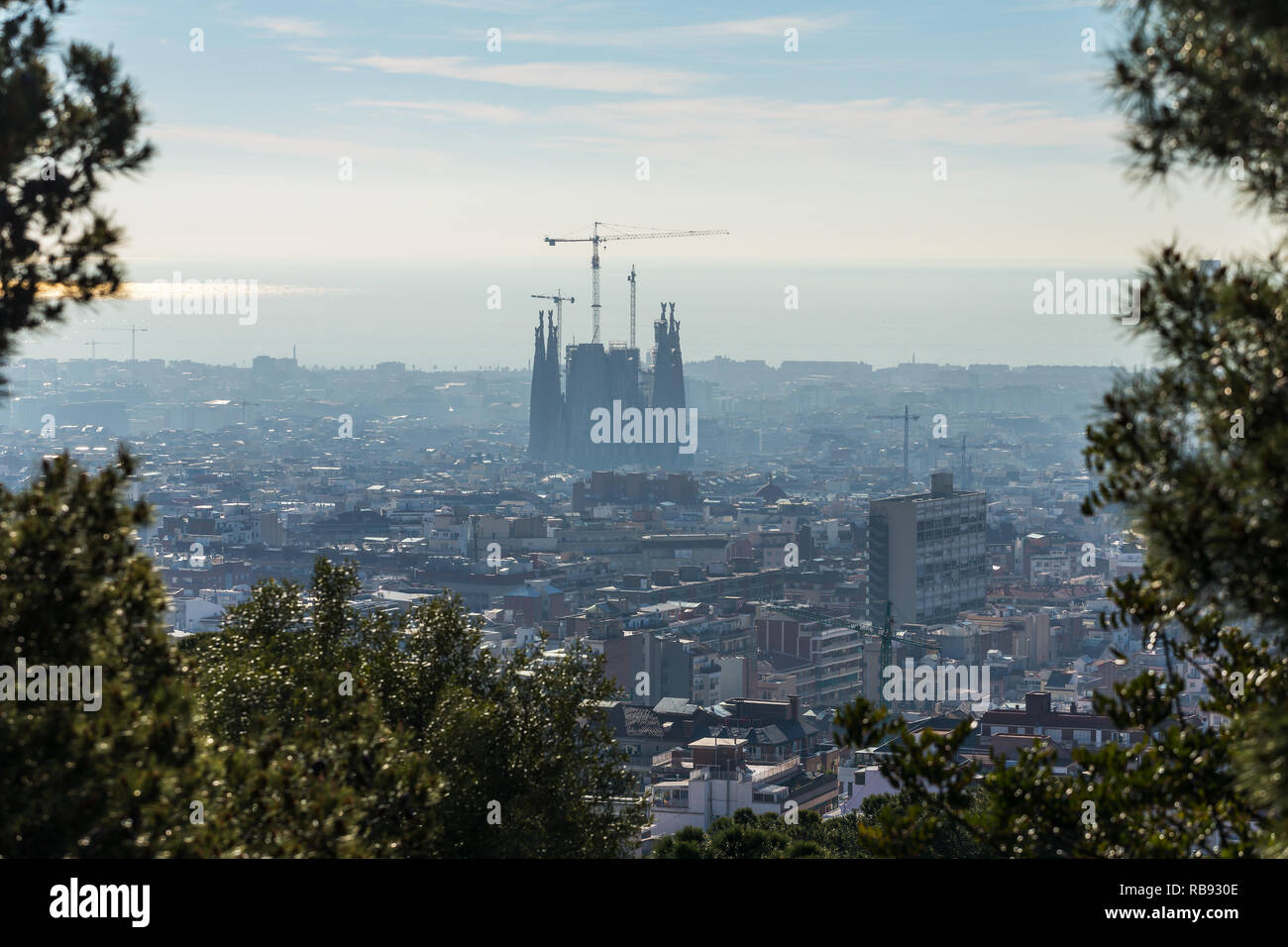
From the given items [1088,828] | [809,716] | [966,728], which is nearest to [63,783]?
[966,728]

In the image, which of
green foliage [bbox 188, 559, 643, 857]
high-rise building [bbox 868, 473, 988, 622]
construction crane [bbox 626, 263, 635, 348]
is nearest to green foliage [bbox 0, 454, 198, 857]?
green foliage [bbox 188, 559, 643, 857]

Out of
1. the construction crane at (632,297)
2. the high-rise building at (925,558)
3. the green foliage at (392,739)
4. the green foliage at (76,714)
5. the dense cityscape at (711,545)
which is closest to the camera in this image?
the green foliage at (76,714)

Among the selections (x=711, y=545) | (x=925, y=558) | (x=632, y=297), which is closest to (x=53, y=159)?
(x=925, y=558)

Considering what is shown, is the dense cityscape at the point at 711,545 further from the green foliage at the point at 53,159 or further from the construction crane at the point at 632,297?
the construction crane at the point at 632,297

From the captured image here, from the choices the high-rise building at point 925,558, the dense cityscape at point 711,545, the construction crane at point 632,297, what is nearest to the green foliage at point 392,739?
the dense cityscape at point 711,545

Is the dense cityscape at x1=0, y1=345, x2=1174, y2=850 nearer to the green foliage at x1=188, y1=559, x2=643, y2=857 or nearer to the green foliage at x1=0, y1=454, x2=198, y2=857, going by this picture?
the green foliage at x1=0, y1=454, x2=198, y2=857

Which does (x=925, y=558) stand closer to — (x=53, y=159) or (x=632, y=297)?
(x=53, y=159)
